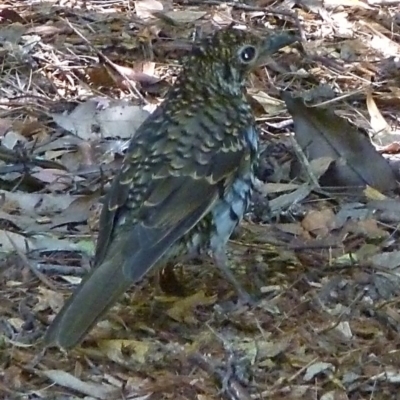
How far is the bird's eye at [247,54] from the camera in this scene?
429 cm

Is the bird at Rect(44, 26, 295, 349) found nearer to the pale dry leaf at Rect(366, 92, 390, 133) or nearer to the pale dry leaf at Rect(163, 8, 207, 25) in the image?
the pale dry leaf at Rect(366, 92, 390, 133)

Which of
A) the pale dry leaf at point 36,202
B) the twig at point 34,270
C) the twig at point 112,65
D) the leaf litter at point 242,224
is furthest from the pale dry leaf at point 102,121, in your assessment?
the twig at point 34,270

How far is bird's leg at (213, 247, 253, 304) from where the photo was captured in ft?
13.1

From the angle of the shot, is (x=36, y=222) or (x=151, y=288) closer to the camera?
(x=151, y=288)

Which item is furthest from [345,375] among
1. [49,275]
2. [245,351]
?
[49,275]

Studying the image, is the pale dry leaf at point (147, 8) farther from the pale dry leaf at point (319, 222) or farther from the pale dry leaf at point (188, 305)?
the pale dry leaf at point (188, 305)

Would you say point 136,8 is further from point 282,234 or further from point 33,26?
point 282,234

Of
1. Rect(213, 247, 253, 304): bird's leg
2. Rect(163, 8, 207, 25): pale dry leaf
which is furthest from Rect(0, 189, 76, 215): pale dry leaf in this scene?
Rect(163, 8, 207, 25): pale dry leaf

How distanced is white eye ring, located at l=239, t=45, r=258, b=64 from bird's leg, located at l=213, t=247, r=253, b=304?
72 cm

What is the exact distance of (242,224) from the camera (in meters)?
4.59

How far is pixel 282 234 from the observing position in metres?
4.48

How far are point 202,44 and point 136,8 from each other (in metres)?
2.17

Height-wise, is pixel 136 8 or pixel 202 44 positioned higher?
pixel 202 44

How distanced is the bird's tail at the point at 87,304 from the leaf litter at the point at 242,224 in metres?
0.18
